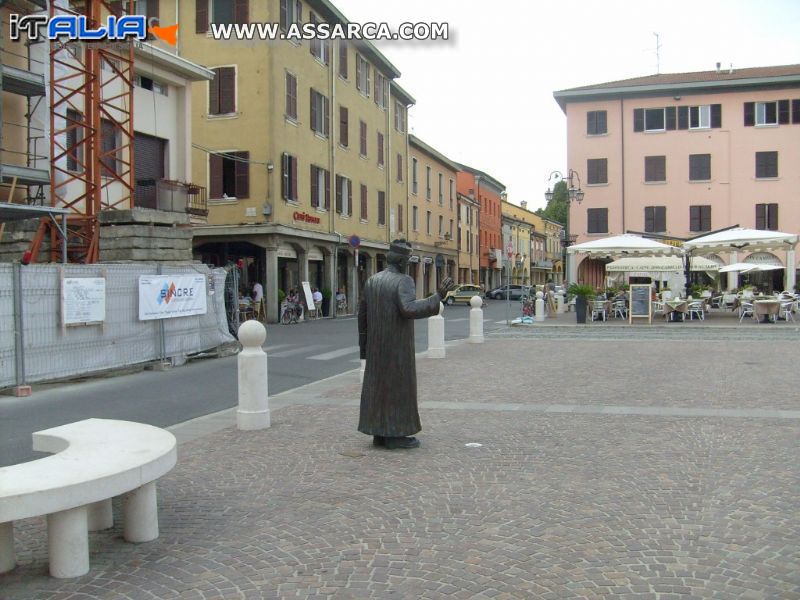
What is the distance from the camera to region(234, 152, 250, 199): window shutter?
2908 cm

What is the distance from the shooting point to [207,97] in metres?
29.9

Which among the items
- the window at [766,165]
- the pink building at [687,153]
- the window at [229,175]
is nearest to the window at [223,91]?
the window at [229,175]

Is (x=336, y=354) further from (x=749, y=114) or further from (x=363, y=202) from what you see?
(x=749, y=114)

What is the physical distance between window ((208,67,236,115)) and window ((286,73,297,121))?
206cm

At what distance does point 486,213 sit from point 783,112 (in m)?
30.0

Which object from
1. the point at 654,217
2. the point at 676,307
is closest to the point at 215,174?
the point at 676,307

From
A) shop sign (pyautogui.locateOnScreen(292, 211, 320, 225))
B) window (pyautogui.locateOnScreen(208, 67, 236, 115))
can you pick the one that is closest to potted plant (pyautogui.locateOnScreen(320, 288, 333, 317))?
shop sign (pyautogui.locateOnScreen(292, 211, 320, 225))

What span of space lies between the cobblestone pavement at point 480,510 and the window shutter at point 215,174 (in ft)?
71.3

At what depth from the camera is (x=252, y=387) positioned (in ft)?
25.1

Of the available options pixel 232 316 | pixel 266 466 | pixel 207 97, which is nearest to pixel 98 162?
pixel 232 316

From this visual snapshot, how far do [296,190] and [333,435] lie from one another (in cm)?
2418

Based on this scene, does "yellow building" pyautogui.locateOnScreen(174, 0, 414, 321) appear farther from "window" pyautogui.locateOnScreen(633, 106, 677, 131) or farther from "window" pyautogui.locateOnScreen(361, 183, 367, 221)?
"window" pyautogui.locateOnScreen(633, 106, 677, 131)

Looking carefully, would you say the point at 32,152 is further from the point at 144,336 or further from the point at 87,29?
the point at 144,336

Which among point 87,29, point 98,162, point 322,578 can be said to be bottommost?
point 322,578
